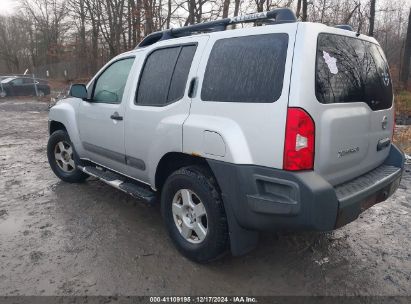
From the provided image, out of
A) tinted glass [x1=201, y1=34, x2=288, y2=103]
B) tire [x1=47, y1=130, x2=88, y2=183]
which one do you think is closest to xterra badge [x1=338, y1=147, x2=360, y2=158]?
tinted glass [x1=201, y1=34, x2=288, y2=103]

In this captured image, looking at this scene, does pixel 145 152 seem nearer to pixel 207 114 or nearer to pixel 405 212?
pixel 207 114

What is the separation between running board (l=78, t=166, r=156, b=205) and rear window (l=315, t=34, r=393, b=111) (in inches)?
74.9

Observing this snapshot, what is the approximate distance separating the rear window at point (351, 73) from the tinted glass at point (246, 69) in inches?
11.0

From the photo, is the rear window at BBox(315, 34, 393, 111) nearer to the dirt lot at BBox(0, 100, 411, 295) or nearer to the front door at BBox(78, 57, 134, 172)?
the dirt lot at BBox(0, 100, 411, 295)

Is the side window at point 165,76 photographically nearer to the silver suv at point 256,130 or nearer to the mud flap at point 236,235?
the silver suv at point 256,130

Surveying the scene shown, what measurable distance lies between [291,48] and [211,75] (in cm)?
71

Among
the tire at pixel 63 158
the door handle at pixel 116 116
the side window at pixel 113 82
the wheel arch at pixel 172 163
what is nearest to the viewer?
the wheel arch at pixel 172 163

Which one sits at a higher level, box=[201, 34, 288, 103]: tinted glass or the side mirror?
box=[201, 34, 288, 103]: tinted glass

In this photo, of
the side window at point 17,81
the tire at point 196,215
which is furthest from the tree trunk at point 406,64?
the side window at point 17,81

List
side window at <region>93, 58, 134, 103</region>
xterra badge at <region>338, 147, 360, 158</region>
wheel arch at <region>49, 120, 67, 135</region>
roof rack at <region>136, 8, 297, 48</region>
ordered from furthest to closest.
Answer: wheel arch at <region>49, 120, 67, 135</region>
side window at <region>93, 58, 134, 103</region>
roof rack at <region>136, 8, 297, 48</region>
xterra badge at <region>338, 147, 360, 158</region>

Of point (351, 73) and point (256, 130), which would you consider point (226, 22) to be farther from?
point (256, 130)

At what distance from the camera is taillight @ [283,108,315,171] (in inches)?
90.7

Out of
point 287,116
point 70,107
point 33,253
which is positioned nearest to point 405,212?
point 287,116

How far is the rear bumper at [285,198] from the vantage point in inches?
90.9
